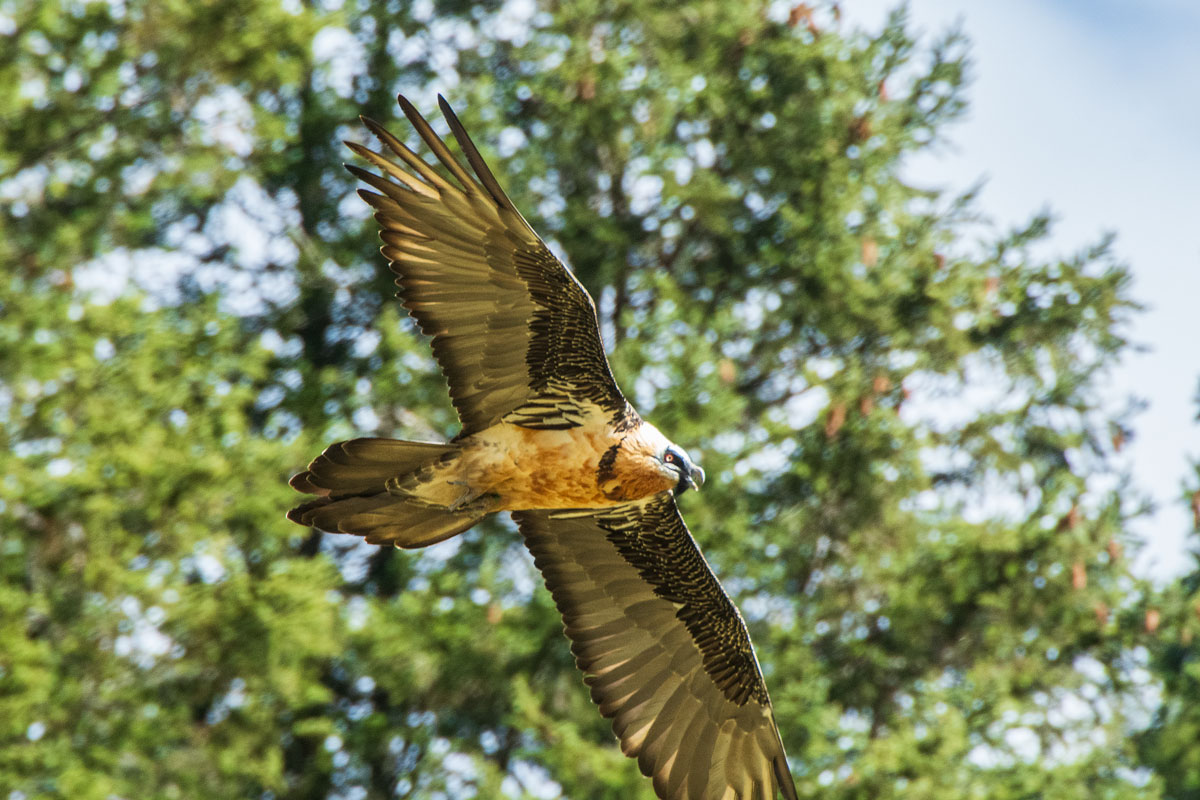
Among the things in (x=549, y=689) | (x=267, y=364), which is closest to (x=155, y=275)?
(x=267, y=364)

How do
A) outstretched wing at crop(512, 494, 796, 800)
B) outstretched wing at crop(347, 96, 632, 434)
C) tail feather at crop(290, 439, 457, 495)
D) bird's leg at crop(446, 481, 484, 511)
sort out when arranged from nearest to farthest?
1. tail feather at crop(290, 439, 457, 495)
2. outstretched wing at crop(347, 96, 632, 434)
3. bird's leg at crop(446, 481, 484, 511)
4. outstretched wing at crop(512, 494, 796, 800)

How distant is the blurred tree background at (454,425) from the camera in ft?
30.5

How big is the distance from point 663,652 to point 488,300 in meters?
2.13

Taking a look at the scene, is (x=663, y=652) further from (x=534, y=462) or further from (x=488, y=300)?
(x=488, y=300)

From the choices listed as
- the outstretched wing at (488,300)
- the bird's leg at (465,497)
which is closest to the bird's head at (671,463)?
the outstretched wing at (488,300)

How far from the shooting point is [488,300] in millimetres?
5633

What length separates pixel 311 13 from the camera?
11.2 metres

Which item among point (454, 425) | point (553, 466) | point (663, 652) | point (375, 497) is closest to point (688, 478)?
point (553, 466)

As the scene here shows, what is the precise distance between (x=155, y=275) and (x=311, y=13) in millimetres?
3653

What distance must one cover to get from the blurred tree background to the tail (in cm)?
378

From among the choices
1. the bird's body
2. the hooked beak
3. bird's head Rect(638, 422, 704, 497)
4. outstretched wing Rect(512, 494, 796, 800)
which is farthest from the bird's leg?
outstretched wing Rect(512, 494, 796, 800)

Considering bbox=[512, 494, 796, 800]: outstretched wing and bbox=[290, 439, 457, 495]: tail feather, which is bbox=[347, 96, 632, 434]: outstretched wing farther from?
bbox=[512, 494, 796, 800]: outstretched wing

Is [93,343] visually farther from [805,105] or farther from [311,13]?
[805,105]

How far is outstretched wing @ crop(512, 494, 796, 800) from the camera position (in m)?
6.59
